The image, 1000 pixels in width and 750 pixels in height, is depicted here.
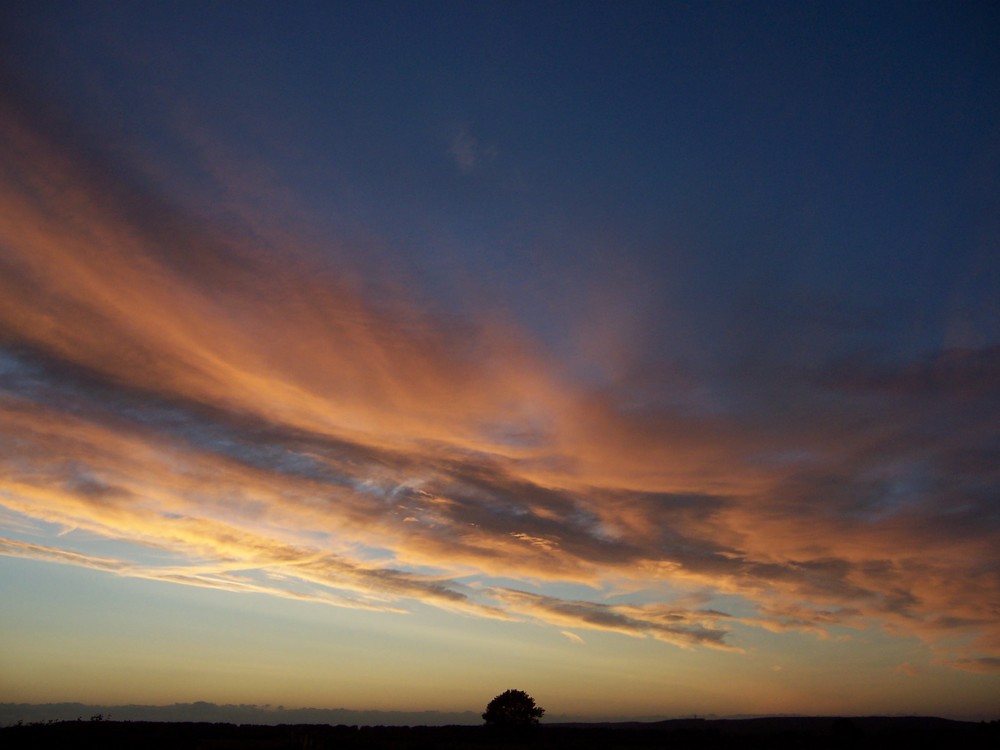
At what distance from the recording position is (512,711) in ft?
257

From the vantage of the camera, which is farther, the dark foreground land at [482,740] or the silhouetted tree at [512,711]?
the silhouetted tree at [512,711]

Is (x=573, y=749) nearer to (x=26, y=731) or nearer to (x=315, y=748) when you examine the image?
(x=315, y=748)

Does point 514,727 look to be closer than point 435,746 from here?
No

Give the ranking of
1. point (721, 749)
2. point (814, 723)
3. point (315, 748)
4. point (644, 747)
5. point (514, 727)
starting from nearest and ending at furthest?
point (315, 748)
point (721, 749)
point (644, 747)
point (514, 727)
point (814, 723)

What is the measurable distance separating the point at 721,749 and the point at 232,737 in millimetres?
46634

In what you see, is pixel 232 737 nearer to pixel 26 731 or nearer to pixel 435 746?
pixel 26 731

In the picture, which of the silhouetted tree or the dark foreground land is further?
the silhouetted tree

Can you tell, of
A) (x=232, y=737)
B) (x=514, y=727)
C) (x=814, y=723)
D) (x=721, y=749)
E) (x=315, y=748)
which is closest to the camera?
(x=315, y=748)

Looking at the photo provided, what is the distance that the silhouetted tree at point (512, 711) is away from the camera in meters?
77.4

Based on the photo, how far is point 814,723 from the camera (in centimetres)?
13138

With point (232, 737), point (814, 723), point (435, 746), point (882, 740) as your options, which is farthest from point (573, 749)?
point (814, 723)

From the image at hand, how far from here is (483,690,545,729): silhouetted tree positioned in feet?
254

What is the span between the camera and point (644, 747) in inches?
2302

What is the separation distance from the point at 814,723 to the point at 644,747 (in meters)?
95.1
